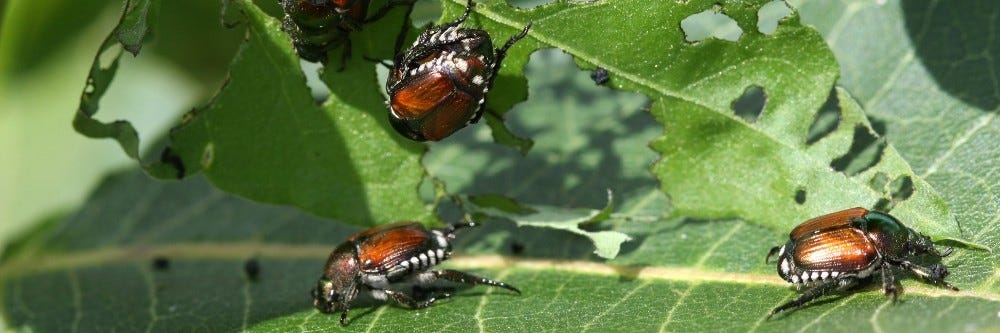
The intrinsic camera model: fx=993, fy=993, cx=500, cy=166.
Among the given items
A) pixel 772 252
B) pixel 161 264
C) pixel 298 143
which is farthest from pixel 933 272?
pixel 161 264

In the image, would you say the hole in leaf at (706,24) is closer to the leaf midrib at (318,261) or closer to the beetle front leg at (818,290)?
the leaf midrib at (318,261)

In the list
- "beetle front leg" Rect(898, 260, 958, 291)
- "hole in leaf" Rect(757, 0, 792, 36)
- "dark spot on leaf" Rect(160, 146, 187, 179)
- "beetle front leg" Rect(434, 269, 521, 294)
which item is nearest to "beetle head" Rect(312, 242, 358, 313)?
"beetle front leg" Rect(434, 269, 521, 294)

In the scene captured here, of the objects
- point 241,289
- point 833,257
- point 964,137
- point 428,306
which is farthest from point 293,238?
point 964,137

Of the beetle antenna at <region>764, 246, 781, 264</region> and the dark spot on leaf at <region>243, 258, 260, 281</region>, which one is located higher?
the beetle antenna at <region>764, 246, 781, 264</region>

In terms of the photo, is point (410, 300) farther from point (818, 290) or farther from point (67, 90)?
point (67, 90)

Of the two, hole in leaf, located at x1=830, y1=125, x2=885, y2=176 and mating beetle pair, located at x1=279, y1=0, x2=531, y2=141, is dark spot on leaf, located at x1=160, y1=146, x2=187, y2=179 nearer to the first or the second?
mating beetle pair, located at x1=279, y1=0, x2=531, y2=141

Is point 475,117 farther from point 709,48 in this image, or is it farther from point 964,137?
point 964,137
